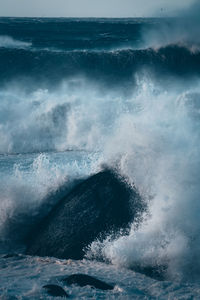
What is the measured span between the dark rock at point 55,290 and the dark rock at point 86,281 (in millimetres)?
128

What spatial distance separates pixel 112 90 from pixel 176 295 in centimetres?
1264

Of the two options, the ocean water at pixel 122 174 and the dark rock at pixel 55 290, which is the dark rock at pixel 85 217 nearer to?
the ocean water at pixel 122 174

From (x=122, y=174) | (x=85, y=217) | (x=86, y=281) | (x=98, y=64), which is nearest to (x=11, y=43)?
(x=98, y=64)

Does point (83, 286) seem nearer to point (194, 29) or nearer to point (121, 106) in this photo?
point (121, 106)

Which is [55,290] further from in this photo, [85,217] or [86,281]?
[85,217]

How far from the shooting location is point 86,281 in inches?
121

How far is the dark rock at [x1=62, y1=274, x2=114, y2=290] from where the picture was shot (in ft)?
9.89

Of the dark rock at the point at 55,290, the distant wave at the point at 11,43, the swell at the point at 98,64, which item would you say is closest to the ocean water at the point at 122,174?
the dark rock at the point at 55,290

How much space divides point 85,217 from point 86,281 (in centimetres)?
102

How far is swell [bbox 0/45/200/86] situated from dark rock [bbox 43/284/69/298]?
45.7 ft

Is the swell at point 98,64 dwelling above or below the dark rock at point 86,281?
above

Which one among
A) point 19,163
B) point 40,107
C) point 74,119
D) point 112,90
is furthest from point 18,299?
point 112,90

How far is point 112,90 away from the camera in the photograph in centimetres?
1497

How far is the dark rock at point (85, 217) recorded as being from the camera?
379 centimetres
